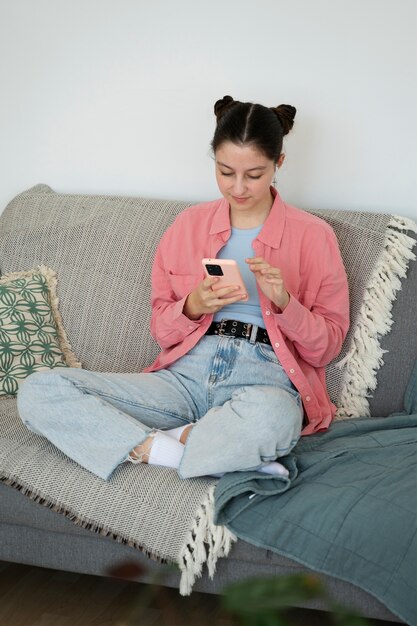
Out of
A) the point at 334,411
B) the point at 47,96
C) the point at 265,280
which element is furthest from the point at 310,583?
the point at 47,96

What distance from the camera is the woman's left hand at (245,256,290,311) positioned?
1798 mm

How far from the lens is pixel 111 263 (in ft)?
7.60

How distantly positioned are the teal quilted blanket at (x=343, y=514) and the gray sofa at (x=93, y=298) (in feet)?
0.95

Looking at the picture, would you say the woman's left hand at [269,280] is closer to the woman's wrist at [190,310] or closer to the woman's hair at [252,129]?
the woman's wrist at [190,310]

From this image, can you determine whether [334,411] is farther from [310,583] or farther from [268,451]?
[310,583]

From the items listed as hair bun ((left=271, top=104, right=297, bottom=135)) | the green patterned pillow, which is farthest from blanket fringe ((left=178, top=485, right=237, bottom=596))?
hair bun ((left=271, top=104, right=297, bottom=135))

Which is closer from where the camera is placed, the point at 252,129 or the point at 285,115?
the point at 252,129

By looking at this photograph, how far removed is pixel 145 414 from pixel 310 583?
138 cm

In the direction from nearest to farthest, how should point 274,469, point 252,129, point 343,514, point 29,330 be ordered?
point 343,514 → point 274,469 → point 252,129 → point 29,330

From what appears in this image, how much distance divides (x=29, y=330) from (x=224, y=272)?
2.19 ft

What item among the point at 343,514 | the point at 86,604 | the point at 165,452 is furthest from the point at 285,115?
the point at 86,604

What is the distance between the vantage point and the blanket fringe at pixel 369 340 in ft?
6.75

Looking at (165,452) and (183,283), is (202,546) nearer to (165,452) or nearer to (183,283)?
(165,452)

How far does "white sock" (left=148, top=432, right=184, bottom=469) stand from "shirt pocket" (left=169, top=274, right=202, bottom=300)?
0.45 meters
